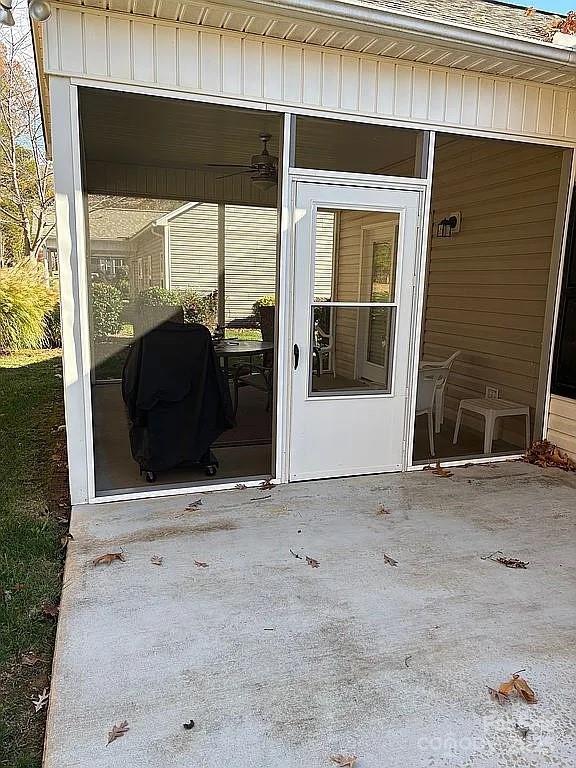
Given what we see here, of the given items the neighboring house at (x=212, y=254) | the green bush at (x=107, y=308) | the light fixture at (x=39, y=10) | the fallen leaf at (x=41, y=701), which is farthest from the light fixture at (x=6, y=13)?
the neighboring house at (x=212, y=254)

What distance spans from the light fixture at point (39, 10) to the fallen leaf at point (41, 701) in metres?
3.01

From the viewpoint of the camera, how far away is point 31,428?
5.35 m

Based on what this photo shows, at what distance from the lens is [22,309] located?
9844mm

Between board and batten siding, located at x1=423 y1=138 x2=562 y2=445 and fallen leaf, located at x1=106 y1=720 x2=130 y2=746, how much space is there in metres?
4.23

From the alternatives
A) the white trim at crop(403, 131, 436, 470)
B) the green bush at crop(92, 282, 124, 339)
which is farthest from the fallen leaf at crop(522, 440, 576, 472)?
the green bush at crop(92, 282, 124, 339)

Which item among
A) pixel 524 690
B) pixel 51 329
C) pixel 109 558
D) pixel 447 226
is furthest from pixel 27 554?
pixel 51 329

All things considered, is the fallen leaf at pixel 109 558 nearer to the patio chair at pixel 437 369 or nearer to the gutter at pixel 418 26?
the gutter at pixel 418 26

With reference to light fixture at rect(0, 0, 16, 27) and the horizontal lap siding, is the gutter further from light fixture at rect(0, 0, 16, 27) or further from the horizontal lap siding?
the horizontal lap siding

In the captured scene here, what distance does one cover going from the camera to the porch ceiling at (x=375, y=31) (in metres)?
2.94

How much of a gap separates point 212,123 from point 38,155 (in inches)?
430

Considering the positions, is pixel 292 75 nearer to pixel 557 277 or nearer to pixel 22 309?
pixel 557 277

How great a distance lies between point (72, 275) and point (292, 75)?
176 centimetres

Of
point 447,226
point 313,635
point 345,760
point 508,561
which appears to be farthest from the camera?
point 447,226

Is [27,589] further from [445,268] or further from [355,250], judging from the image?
[445,268]
